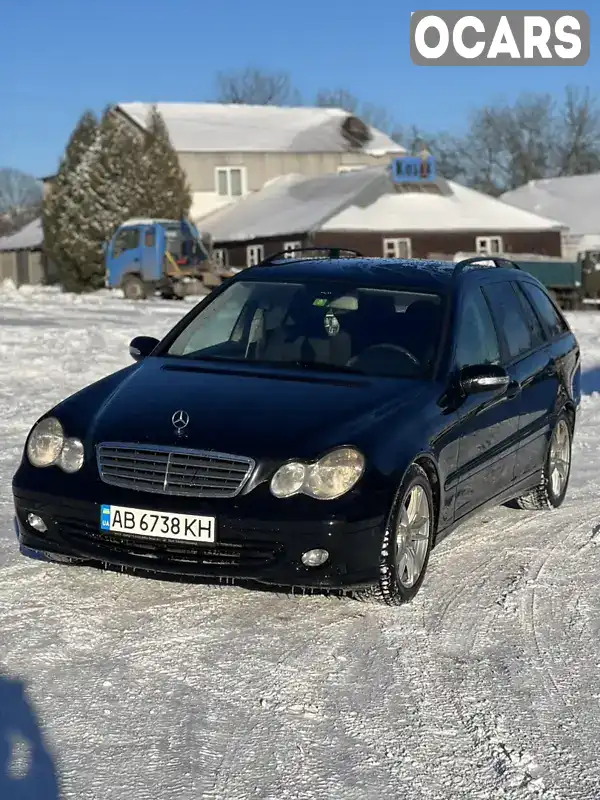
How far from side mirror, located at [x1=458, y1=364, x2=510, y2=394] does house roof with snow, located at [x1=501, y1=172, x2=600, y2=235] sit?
55900 millimetres

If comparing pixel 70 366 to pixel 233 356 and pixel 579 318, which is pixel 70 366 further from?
pixel 579 318

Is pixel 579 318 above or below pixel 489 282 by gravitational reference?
below

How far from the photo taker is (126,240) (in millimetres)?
34812

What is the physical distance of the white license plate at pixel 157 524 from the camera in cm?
485

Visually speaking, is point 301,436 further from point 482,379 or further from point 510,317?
point 510,317

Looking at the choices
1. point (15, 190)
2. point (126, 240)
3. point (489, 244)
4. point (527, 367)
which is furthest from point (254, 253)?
point (15, 190)

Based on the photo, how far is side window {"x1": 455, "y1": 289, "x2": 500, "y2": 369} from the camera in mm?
6230

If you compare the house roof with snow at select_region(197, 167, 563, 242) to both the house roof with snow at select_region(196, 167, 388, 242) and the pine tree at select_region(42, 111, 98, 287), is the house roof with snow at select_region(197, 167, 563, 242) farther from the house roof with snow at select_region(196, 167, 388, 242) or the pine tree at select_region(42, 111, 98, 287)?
the pine tree at select_region(42, 111, 98, 287)

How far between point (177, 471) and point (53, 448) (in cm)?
69

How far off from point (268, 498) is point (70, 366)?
10085 mm

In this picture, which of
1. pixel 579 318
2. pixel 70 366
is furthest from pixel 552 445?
pixel 579 318

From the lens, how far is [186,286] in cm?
3325

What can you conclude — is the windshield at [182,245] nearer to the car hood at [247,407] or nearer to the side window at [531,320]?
the side window at [531,320]

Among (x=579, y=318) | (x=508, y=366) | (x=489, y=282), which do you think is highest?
(x=489, y=282)
